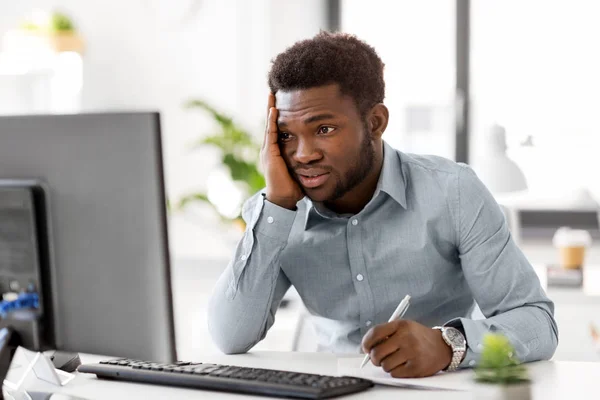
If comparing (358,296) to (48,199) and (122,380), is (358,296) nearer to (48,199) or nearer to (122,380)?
(122,380)

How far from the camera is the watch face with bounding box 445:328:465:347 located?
132 cm

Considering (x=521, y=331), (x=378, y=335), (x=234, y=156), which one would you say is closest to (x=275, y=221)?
(x=378, y=335)

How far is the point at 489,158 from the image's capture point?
2.85 meters

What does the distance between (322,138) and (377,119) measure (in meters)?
0.15

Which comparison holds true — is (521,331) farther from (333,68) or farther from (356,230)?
(333,68)

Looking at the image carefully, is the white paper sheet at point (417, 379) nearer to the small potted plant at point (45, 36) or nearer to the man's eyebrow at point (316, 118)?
the man's eyebrow at point (316, 118)

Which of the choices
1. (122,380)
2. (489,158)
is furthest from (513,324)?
(489,158)

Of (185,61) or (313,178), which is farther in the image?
(185,61)

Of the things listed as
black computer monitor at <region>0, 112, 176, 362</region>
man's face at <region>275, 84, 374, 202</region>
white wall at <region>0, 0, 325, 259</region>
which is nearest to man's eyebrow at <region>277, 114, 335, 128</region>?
man's face at <region>275, 84, 374, 202</region>

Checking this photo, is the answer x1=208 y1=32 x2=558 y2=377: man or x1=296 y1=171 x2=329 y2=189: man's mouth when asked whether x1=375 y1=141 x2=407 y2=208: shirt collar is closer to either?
x1=208 y1=32 x2=558 y2=377: man

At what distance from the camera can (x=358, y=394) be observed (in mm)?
1197

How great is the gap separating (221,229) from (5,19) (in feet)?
5.92

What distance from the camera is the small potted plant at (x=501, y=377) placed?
86cm

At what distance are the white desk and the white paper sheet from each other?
12 millimetres
